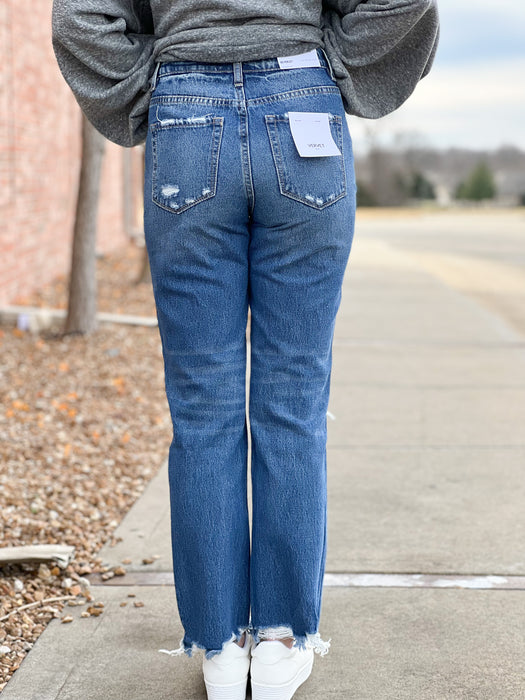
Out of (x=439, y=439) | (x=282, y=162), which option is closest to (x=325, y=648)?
(x=282, y=162)

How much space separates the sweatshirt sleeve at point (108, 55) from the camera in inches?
74.4

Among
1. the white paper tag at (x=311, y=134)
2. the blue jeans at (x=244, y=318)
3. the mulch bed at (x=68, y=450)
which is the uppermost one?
the white paper tag at (x=311, y=134)

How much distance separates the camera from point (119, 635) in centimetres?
239

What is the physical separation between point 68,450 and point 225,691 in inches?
87.5

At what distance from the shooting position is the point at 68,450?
13.3 feet

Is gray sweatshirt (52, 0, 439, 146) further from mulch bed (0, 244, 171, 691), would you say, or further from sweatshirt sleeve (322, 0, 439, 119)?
→ mulch bed (0, 244, 171, 691)

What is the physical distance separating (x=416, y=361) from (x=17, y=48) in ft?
14.2

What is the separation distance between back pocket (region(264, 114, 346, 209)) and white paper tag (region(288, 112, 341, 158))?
0.05 feet

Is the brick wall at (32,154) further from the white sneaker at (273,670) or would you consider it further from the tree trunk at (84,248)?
the white sneaker at (273,670)

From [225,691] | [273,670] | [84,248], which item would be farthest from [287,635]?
[84,248]

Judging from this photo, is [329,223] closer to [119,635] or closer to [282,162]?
[282,162]

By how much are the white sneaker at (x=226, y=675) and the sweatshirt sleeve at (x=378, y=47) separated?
1240 millimetres

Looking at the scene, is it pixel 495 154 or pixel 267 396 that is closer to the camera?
pixel 267 396

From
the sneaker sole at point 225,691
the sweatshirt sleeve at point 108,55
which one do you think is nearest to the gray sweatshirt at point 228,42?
the sweatshirt sleeve at point 108,55
